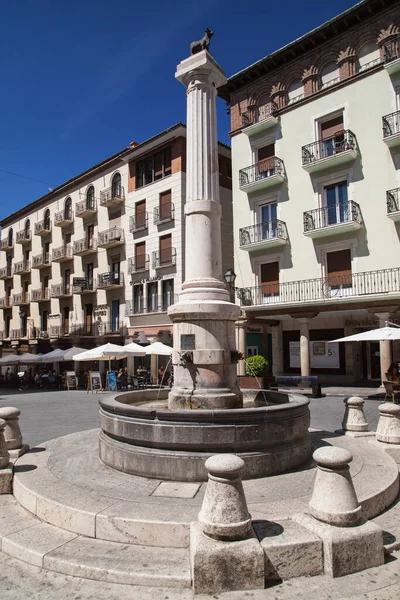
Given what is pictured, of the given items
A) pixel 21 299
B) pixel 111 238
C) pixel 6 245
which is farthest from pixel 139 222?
pixel 6 245

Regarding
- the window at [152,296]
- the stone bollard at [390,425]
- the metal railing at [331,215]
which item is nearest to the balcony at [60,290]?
the window at [152,296]

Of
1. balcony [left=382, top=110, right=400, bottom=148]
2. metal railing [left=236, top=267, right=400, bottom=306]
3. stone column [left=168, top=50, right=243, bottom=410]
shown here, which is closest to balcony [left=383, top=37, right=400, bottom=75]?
balcony [left=382, top=110, right=400, bottom=148]

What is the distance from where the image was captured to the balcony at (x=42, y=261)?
120 feet

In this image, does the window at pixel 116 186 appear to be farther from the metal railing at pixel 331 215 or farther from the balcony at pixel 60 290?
the metal railing at pixel 331 215

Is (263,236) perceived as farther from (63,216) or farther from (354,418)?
(63,216)

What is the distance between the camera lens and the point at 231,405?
6395mm

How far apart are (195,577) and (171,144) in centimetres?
2660

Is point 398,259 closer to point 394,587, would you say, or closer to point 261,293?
point 261,293

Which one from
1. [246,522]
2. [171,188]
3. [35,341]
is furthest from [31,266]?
[246,522]

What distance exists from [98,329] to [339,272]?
58.1 feet

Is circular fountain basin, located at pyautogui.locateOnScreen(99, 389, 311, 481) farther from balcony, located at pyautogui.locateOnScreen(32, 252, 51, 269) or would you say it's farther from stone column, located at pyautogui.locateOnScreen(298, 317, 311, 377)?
balcony, located at pyautogui.locateOnScreen(32, 252, 51, 269)

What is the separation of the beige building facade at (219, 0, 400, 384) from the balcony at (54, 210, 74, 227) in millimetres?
15761

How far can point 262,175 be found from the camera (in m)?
23.6

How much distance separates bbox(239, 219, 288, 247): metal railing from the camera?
22.2m
